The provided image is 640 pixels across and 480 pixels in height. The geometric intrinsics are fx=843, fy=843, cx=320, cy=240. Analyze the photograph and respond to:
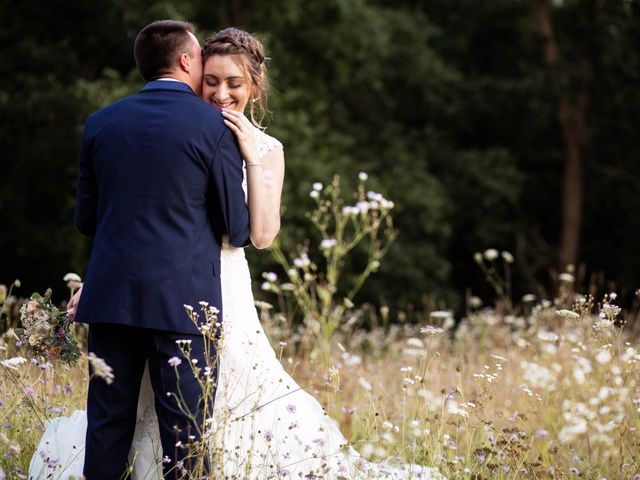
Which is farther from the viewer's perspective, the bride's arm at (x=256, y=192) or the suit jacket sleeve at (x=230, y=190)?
the bride's arm at (x=256, y=192)

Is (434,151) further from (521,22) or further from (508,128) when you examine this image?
(521,22)

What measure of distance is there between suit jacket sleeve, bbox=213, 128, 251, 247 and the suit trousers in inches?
15.7

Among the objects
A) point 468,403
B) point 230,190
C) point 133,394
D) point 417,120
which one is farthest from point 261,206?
point 417,120

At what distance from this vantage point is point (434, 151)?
1755 centimetres

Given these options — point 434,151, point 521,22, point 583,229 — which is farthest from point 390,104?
point 583,229

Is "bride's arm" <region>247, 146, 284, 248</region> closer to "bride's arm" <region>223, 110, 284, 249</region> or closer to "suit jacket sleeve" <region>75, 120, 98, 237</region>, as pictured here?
"bride's arm" <region>223, 110, 284, 249</region>

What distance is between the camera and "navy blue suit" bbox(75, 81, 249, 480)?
9.01ft

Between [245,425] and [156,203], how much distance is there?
103 centimetres

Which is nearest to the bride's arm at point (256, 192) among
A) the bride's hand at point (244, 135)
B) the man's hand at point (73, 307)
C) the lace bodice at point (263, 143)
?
the bride's hand at point (244, 135)

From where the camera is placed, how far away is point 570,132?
17.4m

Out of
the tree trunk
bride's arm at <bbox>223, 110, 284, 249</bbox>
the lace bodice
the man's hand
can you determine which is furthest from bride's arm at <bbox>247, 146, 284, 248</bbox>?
the tree trunk

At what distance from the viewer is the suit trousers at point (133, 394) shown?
2.84 meters

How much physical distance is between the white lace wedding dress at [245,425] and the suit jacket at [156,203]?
30 cm

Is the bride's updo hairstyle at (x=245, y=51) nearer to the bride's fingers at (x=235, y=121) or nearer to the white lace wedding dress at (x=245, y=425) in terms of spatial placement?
the white lace wedding dress at (x=245, y=425)
